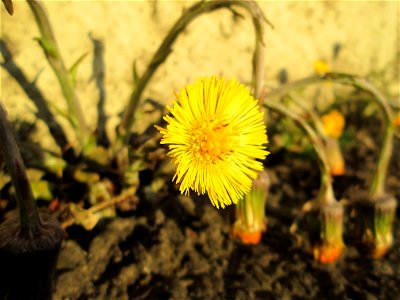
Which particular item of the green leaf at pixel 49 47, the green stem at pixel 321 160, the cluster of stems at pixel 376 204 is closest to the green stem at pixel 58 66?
the green leaf at pixel 49 47

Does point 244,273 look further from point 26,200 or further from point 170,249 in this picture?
point 26,200

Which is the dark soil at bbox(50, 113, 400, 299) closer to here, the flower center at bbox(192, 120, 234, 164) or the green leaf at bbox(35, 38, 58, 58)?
the flower center at bbox(192, 120, 234, 164)

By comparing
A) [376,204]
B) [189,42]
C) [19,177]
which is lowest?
[19,177]

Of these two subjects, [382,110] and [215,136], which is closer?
[215,136]

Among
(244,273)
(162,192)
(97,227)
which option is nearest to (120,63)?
(162,192)

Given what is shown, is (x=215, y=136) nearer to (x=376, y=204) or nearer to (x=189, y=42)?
(x=376, y=204)

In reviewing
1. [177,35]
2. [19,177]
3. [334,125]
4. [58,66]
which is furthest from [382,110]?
[19,177]

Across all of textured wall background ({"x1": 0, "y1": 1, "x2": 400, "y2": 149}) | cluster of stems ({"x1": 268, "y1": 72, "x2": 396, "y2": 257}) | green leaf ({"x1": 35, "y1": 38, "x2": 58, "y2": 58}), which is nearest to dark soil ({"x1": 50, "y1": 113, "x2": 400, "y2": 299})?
cluster of stems ({"x1": 268, "y1": 72, "x2": 396, "y2": 257})

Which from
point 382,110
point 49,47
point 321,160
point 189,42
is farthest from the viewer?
point 189,42
